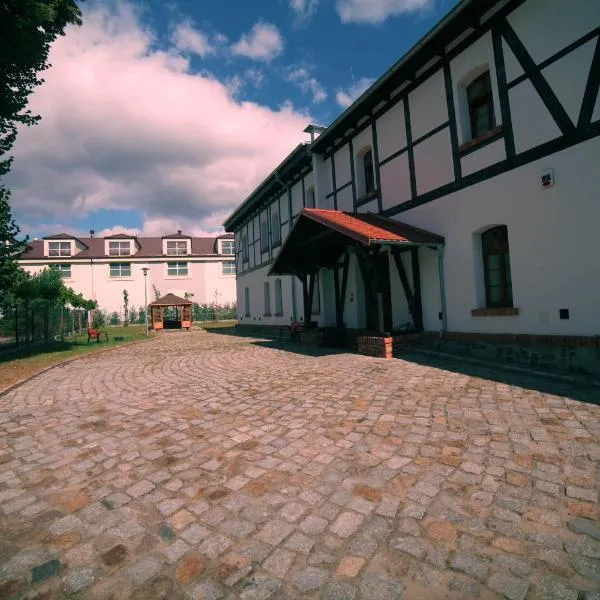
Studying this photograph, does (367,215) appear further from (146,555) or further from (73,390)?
(146,555)

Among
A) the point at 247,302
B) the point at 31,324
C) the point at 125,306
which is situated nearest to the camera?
the point at 31,324

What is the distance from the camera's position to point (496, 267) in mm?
7637

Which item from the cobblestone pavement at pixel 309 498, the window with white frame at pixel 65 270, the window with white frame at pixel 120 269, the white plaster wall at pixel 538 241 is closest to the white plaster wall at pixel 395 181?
the white plaster wall at pixel 538 241

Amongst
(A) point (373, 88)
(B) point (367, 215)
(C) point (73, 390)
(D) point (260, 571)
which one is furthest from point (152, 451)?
(A) point (373, 88)

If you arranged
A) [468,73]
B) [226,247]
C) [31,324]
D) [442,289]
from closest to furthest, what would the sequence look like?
[468,73]
[442,289]
[31,324]
[226,247]

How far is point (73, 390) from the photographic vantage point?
677cm

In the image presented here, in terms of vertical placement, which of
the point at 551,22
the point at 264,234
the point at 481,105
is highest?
the point at 551,22

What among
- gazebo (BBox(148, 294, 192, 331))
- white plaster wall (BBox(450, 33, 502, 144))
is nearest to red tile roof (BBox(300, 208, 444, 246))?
white plaster wall (BBox(450, 33, 502, 144))

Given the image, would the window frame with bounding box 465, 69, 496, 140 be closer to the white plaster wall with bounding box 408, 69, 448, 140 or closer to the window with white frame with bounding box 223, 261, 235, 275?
the white plaster wall with bounding box 408, 69, 448, 140

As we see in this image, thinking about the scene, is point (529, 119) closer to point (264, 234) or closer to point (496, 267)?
point (496, 267)

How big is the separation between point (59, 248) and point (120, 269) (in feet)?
20.3

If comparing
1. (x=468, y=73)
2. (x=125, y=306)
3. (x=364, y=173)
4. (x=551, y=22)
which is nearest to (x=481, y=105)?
(x=468, y=73)

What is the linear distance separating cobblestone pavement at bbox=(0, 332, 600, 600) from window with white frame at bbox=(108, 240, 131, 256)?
3532 centimetres

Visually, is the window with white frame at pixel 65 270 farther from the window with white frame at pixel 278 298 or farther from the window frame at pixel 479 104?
the window frame at pixel 479 104
